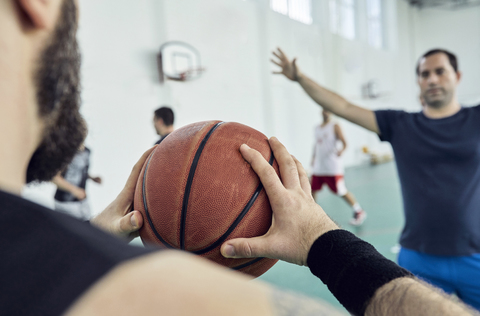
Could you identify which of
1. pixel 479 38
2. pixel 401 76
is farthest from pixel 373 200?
pixel 479 38

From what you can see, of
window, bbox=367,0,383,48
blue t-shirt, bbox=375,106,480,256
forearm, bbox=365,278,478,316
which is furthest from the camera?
window, bbox=367,0,383,48

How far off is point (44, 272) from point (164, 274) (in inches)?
3.9

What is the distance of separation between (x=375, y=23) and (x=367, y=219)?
9907mm

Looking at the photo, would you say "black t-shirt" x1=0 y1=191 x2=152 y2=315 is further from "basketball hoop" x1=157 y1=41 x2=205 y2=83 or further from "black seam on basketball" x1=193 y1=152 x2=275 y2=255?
"basketball hoop" x1=157 y1=41 x2=205 y2=83

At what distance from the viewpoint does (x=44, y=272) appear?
0.27 m

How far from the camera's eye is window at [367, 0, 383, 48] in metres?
11.5

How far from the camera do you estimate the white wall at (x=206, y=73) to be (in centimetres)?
464

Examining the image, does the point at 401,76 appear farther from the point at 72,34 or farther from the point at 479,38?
the point at 72,34

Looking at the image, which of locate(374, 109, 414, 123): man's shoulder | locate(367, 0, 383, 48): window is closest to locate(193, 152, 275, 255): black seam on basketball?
locate(374, 109, 414, 123): man's shoulder

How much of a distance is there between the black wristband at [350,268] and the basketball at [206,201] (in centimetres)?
19

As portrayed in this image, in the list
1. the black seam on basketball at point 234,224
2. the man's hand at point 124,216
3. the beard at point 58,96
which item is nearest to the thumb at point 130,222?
the man's hand at point 124,216

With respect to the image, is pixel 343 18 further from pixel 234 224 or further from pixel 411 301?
pixel 411 301

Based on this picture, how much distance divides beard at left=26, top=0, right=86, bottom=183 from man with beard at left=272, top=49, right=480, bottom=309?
166cm

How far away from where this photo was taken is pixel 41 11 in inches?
16.3
